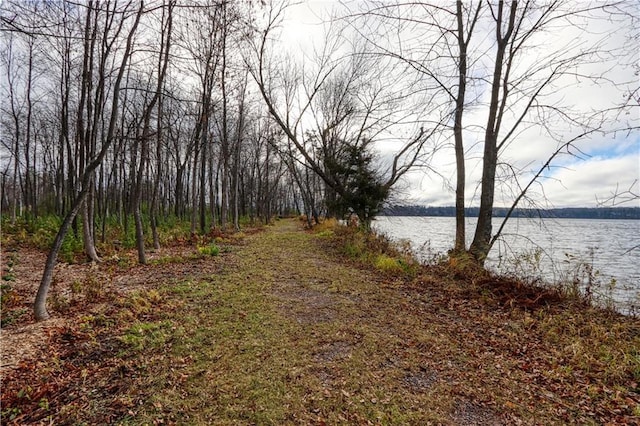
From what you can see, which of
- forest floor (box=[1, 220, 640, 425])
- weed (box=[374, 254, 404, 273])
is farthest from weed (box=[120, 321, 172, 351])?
weed (box=[374, 254, 404, 273])

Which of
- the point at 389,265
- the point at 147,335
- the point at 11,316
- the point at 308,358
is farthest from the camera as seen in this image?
the point at 389,265

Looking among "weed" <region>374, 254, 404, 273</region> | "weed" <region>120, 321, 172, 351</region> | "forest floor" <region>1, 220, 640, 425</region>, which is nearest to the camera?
"forest floor" <region>1, 220, 640, 425</region>

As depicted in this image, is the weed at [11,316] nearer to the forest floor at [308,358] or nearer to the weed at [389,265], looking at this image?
the forest floor at [308,358]

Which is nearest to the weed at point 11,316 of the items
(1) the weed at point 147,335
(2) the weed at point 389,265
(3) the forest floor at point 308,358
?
(3) the forest floor at point 308,358

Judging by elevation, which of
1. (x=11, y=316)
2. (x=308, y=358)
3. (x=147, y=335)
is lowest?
(x=308, y=358)

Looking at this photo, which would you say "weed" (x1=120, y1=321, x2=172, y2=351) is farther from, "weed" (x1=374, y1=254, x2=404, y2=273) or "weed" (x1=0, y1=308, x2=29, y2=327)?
"weed" (x1=374, y1=254, x2=404, y2=273)

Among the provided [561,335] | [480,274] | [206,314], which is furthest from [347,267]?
[561,335]

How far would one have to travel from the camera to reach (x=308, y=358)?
139 inches

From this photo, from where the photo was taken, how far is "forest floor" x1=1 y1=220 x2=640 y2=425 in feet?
8.72

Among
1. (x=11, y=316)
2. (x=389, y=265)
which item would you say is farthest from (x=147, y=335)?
(x=389, y=265)

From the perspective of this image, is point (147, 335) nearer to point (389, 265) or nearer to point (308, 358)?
point (308, 358)

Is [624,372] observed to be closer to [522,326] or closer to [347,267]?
[522,326]

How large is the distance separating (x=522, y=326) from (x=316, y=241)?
911 centimetres

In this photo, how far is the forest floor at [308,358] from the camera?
8.72ft
